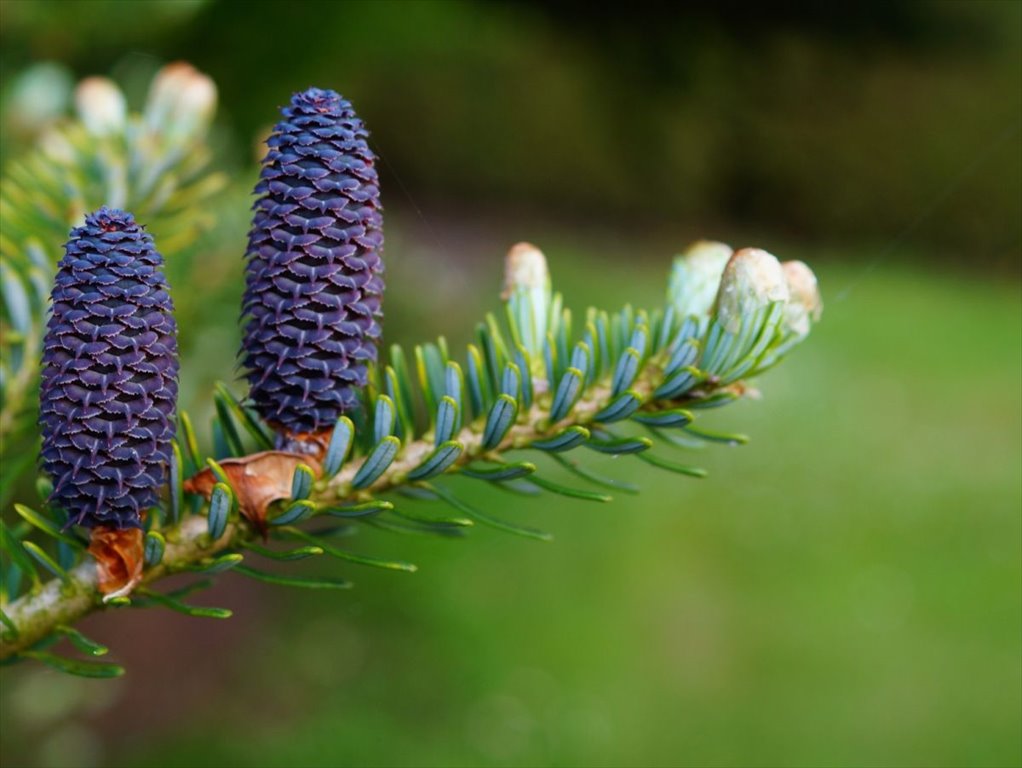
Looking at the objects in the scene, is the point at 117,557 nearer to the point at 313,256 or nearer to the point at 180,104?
the point at 313,256

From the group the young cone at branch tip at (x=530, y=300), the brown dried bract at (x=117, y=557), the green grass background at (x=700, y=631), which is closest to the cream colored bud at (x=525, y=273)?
the young cone at branch tip at (x=530, y=300)

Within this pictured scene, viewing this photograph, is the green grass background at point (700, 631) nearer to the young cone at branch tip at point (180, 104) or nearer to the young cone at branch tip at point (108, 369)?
the young cone at branch tip at point (180, 104)

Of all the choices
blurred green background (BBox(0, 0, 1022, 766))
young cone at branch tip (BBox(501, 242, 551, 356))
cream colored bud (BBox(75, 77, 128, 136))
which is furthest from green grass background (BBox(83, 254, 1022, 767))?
young cone at branch tip (BBox(501, 242, 551, 356))

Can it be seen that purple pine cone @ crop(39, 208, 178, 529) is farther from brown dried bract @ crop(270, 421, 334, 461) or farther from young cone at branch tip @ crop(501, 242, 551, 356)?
young cone at branch tip @ crop(501, 242, 551, 356)

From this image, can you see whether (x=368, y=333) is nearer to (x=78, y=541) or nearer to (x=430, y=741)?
(x=78, y=541)

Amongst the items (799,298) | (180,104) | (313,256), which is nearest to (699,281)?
(799,298)
